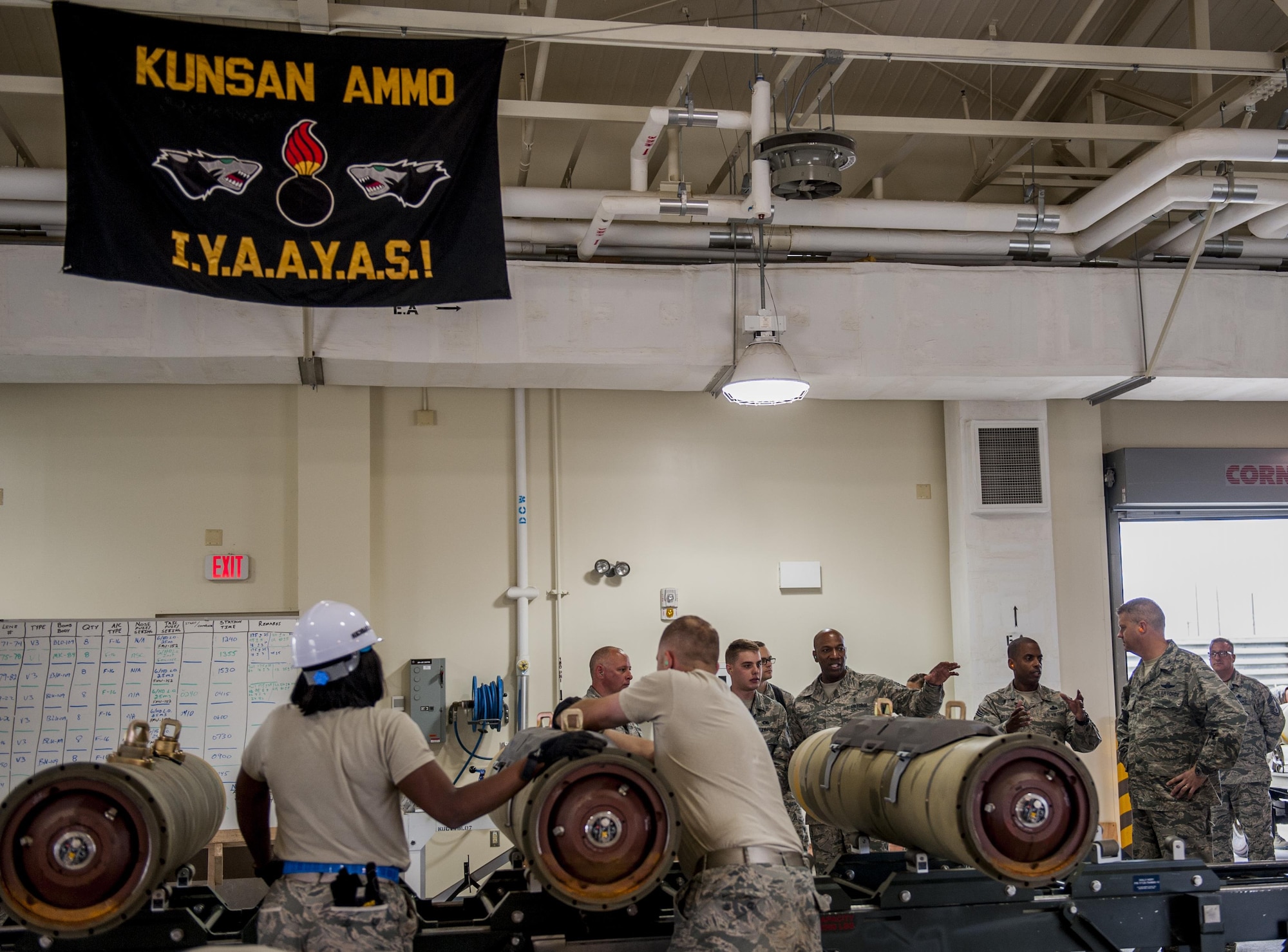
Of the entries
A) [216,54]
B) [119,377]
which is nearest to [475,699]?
[119,377]

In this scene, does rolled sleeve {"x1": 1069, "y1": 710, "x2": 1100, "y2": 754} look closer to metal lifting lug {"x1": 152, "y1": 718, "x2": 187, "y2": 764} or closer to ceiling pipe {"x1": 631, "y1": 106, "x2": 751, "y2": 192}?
ceiling pipe {"x1": 631, "y1": 106, "x2": 751, "y2": 192}

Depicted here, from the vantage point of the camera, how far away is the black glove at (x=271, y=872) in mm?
2936

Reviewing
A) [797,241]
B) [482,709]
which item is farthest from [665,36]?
[482,709]

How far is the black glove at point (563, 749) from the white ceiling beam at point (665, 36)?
10.8ft

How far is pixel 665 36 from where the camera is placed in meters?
5.07

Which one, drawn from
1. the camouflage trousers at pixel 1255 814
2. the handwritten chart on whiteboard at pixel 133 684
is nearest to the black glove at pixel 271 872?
the handwritten chart on whiteboard at pixel 133 684

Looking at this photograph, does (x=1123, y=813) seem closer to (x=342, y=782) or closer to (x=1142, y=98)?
(x=1142, y=98)

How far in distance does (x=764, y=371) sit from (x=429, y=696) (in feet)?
9.33

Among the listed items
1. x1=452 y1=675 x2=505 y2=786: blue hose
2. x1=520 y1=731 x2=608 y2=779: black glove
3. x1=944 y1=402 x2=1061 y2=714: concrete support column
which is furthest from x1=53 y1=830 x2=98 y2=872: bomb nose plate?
x1=944 y1=402 x2=1061 y2=714: concrete support column

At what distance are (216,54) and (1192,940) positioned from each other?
5336mm

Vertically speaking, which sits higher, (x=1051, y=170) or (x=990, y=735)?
(x=1051, y=170)

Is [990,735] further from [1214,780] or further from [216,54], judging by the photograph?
[216,54]

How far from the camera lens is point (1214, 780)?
5.14m

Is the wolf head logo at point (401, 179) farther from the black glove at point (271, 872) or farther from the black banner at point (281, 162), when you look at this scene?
the black glove at point (271, 872)
